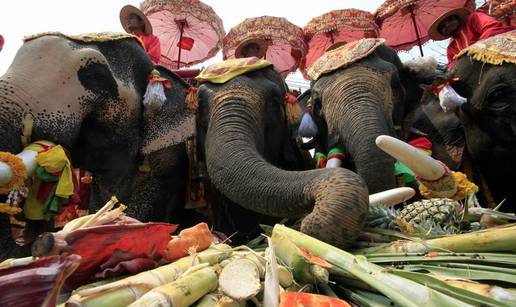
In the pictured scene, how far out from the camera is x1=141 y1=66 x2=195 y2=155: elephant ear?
3.31 m

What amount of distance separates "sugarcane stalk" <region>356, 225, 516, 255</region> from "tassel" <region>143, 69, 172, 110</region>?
1.93 meters

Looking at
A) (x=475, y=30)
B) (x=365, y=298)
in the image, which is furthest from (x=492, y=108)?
(x=365, y=298)

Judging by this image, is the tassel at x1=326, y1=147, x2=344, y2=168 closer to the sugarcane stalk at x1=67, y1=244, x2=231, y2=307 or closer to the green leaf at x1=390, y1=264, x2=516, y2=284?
the green leaf at x1=390, y1=264, x2=516, y2=284

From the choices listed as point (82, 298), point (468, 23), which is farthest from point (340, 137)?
point (468, 23)

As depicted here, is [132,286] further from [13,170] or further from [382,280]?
[13,170]

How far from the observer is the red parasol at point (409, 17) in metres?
7.04

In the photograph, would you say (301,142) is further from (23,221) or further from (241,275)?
(241,275)

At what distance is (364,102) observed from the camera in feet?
Result: 10.7

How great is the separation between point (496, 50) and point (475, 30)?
6.31 ft

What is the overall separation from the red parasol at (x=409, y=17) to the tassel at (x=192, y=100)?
14.0ft

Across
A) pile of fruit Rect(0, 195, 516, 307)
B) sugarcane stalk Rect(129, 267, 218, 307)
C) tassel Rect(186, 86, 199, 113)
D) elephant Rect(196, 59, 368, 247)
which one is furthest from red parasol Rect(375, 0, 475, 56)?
sugarcane stalk Rect(129, 267, 218, 307)

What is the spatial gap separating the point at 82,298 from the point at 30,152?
5.58 feet

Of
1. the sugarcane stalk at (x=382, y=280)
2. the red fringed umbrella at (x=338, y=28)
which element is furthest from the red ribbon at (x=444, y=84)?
the sugarcane stalk at (x=382, y=280)

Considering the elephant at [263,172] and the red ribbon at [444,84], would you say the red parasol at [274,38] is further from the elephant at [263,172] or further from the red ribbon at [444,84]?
the elephant at [263,172]
